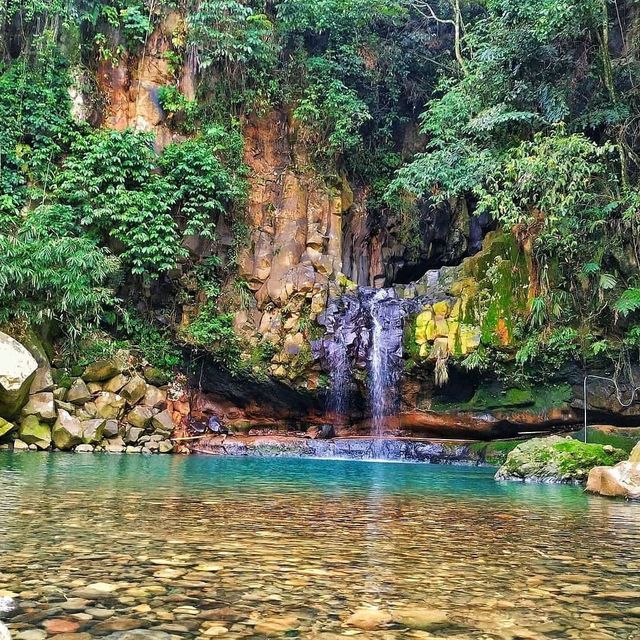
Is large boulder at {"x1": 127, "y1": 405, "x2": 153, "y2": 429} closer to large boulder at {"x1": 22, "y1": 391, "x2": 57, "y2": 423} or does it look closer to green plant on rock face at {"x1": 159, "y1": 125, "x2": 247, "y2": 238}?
large boulder at {"x1": 22, "y1": 391, "x2": 57, "y2": 423}

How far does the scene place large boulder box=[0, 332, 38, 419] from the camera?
→ 1141 centimetres

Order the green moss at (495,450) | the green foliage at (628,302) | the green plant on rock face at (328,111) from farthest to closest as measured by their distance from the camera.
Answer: the green plant on rock face at (328,111) → the green moss at (495,450) → the green foliage at (628,302)

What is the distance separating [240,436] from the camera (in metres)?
15.2

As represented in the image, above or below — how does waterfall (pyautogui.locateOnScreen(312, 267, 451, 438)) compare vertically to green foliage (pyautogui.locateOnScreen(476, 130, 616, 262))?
below

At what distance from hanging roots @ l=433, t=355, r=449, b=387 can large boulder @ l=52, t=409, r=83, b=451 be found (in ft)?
26.0

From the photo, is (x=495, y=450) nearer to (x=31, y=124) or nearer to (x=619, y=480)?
(x=619, y=480)

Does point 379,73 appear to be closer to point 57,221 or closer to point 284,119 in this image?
point 284,119

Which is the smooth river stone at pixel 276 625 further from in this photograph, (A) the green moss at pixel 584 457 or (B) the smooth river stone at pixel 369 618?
(A) the green moss at pixel 584 457

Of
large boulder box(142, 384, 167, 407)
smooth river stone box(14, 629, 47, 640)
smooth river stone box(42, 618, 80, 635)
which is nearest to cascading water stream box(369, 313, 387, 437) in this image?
large boulder box(142, 384, 167, 407)

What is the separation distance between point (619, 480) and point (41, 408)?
10.7 metres

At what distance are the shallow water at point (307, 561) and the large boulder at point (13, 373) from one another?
5.90m

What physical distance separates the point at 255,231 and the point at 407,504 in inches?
512

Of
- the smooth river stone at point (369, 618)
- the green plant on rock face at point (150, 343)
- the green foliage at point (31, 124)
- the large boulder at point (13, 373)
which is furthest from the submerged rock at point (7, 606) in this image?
the green foliage at point (31, 124)

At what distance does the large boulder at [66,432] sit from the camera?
485 inches
